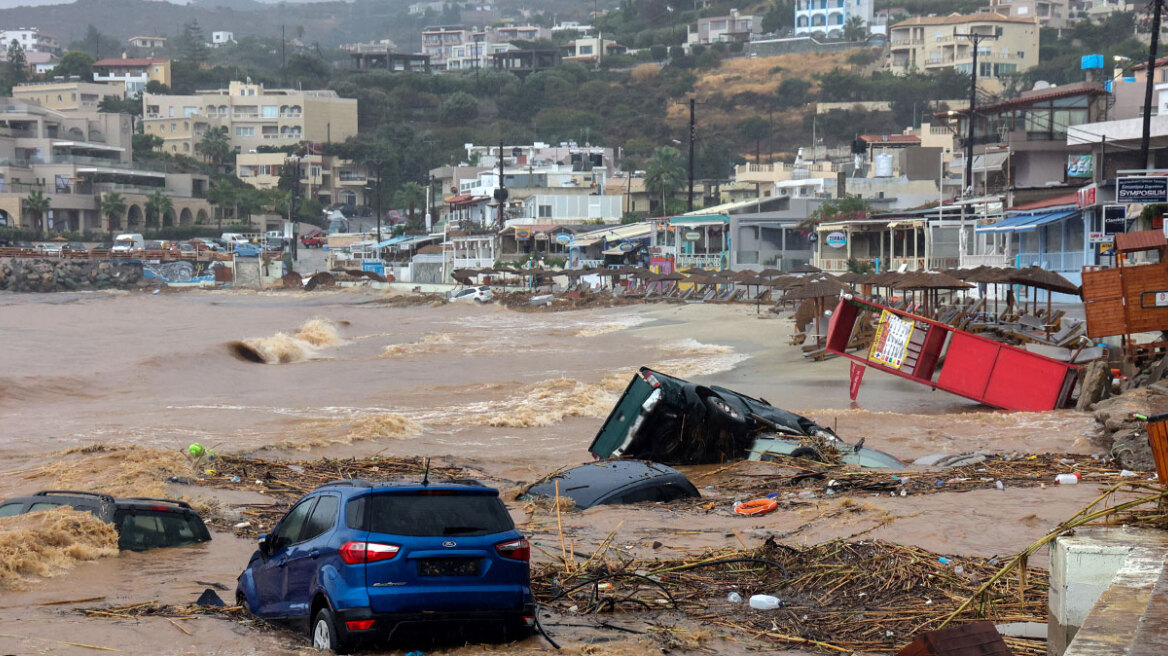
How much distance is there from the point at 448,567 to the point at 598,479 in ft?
18.7

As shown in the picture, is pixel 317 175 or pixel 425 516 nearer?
pixel 425 516

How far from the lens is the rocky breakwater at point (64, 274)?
3858 inches

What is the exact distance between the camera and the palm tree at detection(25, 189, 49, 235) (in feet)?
384

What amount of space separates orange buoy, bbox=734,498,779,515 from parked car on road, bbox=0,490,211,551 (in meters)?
5.16

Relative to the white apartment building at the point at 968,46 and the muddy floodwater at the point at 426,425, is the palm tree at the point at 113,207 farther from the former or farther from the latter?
the white apartment building at the point at 968,46

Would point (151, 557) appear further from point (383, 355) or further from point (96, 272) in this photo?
point (96, 272)

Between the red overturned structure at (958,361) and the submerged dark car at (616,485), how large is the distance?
1060 cm

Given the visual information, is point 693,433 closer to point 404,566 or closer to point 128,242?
point 404,566

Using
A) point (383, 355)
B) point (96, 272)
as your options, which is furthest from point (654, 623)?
point (96, 272)

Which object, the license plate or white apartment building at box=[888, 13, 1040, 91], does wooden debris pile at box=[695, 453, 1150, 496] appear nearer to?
the license plate

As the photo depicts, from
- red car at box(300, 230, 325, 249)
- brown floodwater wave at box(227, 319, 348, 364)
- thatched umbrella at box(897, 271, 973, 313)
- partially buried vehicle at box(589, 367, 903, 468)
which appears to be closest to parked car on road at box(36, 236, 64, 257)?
red car at box(300, 230, 325, 249)

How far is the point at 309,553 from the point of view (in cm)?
764

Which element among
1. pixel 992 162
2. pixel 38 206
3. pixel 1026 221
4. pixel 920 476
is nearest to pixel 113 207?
pixel 38 206

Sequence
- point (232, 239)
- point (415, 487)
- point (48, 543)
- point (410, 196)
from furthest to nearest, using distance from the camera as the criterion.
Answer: point (410, 196)
point (232, 239)
point (48, 543)
point (415, 487)
